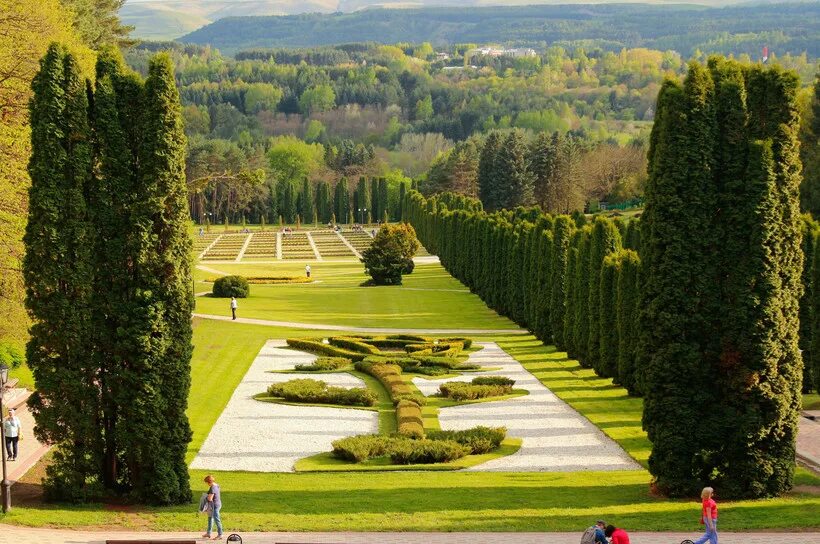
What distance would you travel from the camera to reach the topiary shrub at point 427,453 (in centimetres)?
3341

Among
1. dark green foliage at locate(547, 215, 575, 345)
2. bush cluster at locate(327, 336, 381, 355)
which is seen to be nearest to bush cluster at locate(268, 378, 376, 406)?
bush cluster at locate(327, 336, 381, 355)

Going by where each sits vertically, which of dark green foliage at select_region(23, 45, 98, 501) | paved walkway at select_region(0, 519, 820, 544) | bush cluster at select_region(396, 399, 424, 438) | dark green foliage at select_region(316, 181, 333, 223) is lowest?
dark green foliage at select_region(316, 181, 333, 223)

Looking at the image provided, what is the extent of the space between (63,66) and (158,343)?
6817mm

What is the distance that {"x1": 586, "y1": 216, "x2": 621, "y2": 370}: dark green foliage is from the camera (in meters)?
48.9

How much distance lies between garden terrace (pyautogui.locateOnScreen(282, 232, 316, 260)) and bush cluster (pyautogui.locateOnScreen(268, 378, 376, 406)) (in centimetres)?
7370

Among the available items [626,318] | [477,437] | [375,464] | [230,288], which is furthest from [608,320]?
[230,288]

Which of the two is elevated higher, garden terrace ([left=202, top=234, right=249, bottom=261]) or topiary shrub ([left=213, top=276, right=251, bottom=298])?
topiary shrub ([left=213, top=276, right=251, bottom=298])

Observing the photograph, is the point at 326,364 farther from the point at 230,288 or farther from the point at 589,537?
the point at 589,537

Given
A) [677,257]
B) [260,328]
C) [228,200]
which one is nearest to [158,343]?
[677,257]

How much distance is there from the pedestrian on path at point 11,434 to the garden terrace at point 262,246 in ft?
283

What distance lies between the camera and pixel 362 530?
82.8ft

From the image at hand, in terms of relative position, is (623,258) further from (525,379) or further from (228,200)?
(228,200)

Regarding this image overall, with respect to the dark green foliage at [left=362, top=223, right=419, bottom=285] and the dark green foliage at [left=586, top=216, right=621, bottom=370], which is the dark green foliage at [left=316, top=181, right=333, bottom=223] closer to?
the dark green foliage at [left=362, top=223, right=419, bottom=285]

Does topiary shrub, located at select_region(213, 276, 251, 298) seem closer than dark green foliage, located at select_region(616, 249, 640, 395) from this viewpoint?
No
